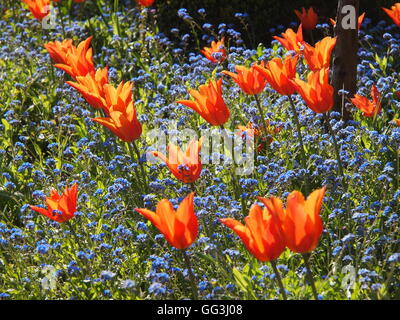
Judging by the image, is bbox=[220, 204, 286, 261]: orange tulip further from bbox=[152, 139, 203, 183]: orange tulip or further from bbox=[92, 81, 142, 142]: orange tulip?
bbox=[92, 81, 142, 142]: orange tulip

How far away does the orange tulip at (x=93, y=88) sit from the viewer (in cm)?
376

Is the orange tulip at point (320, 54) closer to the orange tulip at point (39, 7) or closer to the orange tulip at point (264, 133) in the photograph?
the orange tulip at point (264, 133)

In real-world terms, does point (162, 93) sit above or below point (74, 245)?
above

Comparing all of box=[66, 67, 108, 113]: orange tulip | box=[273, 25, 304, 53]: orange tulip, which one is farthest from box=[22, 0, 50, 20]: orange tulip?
box=[273, 25, 304, 53]: orange tulip

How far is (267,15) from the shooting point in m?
6.43

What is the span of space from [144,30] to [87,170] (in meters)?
2.10

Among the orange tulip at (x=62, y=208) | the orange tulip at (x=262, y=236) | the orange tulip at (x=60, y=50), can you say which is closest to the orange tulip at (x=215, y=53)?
the orange tulip at (x=60, y=50)

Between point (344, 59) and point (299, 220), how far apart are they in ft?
7.35

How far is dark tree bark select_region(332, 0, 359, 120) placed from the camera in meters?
4.55

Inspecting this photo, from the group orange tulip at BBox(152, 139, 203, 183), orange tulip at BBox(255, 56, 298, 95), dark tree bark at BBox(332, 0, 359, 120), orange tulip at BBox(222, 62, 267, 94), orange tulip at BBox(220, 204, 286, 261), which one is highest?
dark tree bark at BBox(332, 0, 359, 120)

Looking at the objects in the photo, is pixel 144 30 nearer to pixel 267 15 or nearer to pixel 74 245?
pixel 267 15

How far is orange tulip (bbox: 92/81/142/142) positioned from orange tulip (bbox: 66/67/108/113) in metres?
0.07
